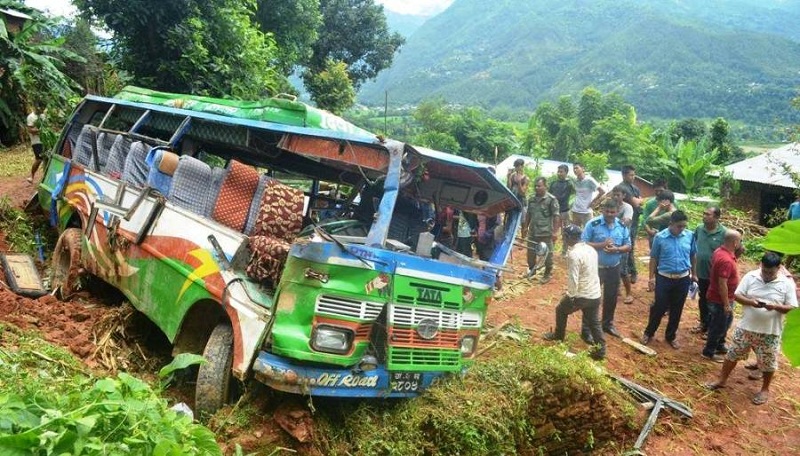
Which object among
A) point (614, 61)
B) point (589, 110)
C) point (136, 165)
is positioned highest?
point (614, 61)

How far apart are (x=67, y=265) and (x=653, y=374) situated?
6551 millimetres

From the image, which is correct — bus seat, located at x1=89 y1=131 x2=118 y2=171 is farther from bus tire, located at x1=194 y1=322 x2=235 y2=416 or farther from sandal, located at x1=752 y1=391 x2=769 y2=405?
sandal, located at x1=752 y1=391 x2=769 y2=405

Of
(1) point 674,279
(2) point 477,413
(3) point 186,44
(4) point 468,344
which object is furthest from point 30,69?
(1) point 674,279

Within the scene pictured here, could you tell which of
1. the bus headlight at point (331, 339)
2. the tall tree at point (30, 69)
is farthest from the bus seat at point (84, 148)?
the tall tree at point (30, 69)

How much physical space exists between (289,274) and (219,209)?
1.57 metres

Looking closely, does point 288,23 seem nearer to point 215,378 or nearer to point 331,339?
point 215,378

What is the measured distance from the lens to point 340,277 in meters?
3.72

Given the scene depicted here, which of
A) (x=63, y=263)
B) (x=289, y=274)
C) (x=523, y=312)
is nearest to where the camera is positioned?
(x=289, y=274)

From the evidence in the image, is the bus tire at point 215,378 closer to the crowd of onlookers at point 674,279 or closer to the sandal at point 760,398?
the crowd of onlookers at point 674,279

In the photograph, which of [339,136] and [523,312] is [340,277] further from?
[523,312]

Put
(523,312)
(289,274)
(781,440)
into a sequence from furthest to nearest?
(523,312) → (781,440) → (289,274)

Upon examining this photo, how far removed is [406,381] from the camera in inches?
159

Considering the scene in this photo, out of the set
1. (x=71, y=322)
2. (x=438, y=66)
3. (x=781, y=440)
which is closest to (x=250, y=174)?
(x=71, y=322)

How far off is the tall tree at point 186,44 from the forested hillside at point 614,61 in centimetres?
7273
